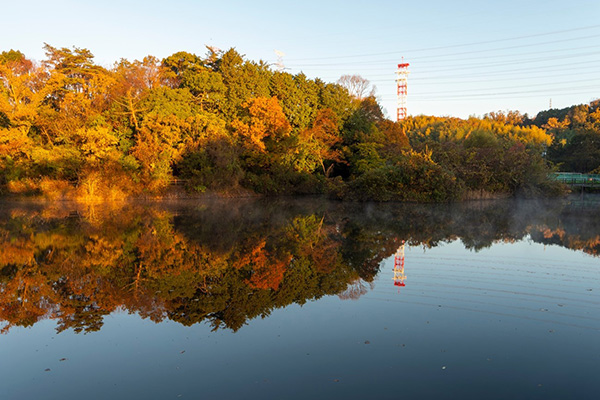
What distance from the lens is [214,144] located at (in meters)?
30.8

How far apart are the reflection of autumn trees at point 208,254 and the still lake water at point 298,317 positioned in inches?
2.2

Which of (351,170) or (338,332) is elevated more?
(351,170)

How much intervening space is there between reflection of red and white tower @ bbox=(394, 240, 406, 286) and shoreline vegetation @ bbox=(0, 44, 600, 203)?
16.4 m

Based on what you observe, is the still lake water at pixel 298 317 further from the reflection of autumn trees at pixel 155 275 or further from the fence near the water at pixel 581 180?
the fence near the water at pixel 581 180

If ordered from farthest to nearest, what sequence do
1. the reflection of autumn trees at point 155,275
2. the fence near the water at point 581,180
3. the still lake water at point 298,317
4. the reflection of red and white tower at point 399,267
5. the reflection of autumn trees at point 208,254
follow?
the fence near the water at point 581,180
the reflection of red and white tower at point 399,267
the reflection of autumn trees at point 208,254
the reflection of autumn trees at point 155,275
the still lake water at point 298,317

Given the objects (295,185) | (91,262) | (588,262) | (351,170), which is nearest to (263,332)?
(91,262)

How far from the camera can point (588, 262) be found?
32.8 feet

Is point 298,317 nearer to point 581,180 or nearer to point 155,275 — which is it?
point 155,275

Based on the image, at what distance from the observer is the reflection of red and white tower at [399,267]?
8.44 m

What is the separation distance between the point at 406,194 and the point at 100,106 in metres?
23.4

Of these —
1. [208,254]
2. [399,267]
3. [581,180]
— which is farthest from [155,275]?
[581,180]

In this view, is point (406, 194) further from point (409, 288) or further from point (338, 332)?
point (338, 332)

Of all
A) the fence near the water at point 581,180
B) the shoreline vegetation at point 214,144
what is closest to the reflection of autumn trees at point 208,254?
the shoreline vegetation at point 214,144

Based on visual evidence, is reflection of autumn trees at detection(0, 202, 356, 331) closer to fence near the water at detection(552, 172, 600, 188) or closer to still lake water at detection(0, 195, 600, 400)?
still lake water at detection(0, 195, 600, 400)
